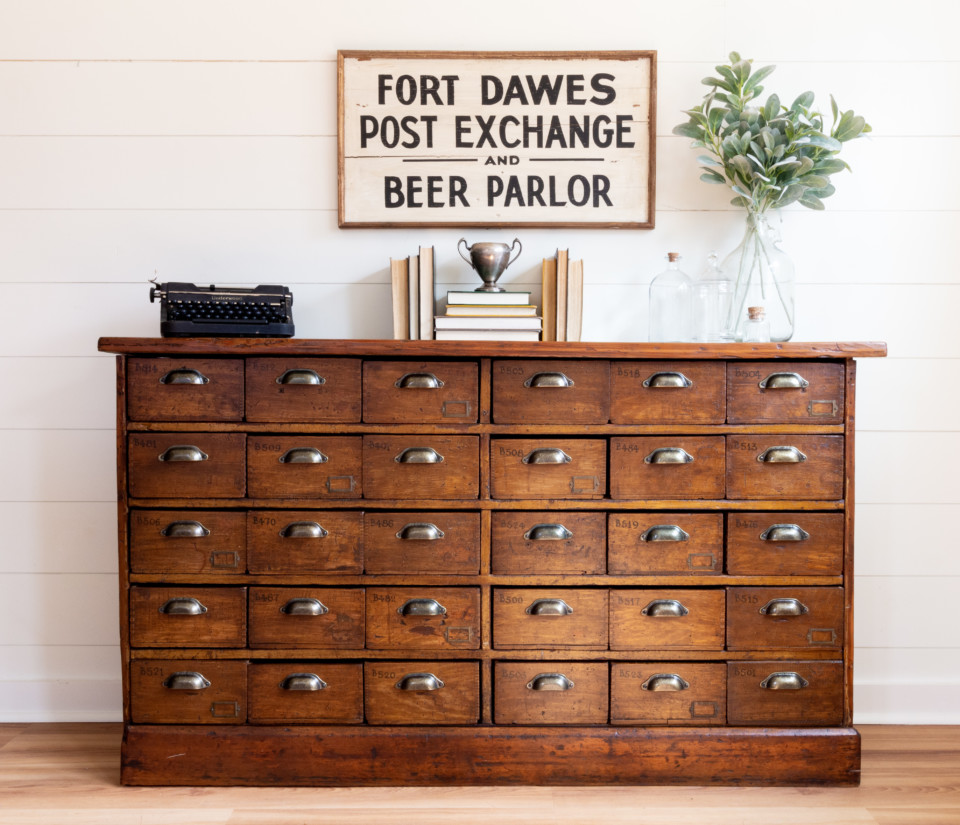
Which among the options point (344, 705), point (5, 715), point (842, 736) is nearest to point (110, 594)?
point (5, 715)

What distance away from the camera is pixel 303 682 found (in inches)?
72.2

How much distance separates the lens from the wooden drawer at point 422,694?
1845 mm

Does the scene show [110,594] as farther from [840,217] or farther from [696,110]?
[840,217]

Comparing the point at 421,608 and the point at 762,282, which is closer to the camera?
the point at 421,608

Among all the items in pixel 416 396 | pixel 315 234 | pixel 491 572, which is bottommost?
pixel 491 572

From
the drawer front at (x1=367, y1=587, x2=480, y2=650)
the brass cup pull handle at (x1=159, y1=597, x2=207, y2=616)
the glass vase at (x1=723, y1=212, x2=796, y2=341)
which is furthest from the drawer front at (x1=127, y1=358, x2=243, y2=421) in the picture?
the glass vase at (x1=723, y1=212, x2=796, y2=341)

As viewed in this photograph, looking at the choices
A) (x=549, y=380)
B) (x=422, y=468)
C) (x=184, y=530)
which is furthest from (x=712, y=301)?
(x=184, y=530)

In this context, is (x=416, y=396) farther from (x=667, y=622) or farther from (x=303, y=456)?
(x=667, y=622)

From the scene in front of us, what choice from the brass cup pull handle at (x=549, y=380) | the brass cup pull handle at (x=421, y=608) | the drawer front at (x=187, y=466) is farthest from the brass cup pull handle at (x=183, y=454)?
the brass cup pull handle at (x=549, y=380)

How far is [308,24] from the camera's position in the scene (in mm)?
2199

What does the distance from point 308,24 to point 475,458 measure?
1428mm

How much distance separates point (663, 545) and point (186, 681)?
4.08 ft

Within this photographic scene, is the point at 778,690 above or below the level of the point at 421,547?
below

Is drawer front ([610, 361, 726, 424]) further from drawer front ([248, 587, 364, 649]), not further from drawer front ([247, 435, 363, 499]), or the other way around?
drawer front ([248, 587, 364, 649])
